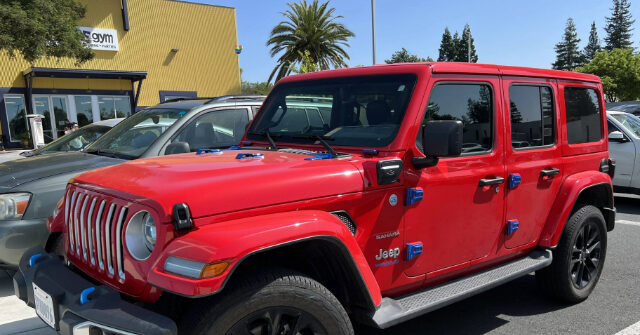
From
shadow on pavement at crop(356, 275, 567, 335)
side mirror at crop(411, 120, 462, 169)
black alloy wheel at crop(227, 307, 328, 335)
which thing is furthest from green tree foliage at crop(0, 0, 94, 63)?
black alloy wheel at crop(227, 307, 328, 335)

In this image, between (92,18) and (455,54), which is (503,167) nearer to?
(92,18)

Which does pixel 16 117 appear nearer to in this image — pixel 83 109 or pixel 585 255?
pixel 83 109

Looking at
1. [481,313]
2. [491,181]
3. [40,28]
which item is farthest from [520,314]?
[40,28]

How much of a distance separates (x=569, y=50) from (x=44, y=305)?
8456 cm

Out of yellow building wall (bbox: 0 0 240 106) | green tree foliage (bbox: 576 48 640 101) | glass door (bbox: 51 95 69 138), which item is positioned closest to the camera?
glass door (bbox: 51 95 69 138)

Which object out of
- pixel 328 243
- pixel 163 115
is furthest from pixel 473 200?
pixel 163 115

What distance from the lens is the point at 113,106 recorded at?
81.9 feet

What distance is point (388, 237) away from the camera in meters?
2.73

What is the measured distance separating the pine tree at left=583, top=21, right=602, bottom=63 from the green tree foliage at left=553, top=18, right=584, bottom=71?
279 cm

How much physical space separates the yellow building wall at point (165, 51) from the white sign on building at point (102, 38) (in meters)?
0.23

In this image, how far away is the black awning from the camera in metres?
21.5

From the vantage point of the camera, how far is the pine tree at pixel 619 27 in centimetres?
6894

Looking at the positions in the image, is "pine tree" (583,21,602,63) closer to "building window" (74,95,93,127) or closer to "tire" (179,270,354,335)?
"building window" (74,95,93,127)

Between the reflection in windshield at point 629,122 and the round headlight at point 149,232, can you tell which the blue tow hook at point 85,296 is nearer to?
the round headlight at point 149,232
